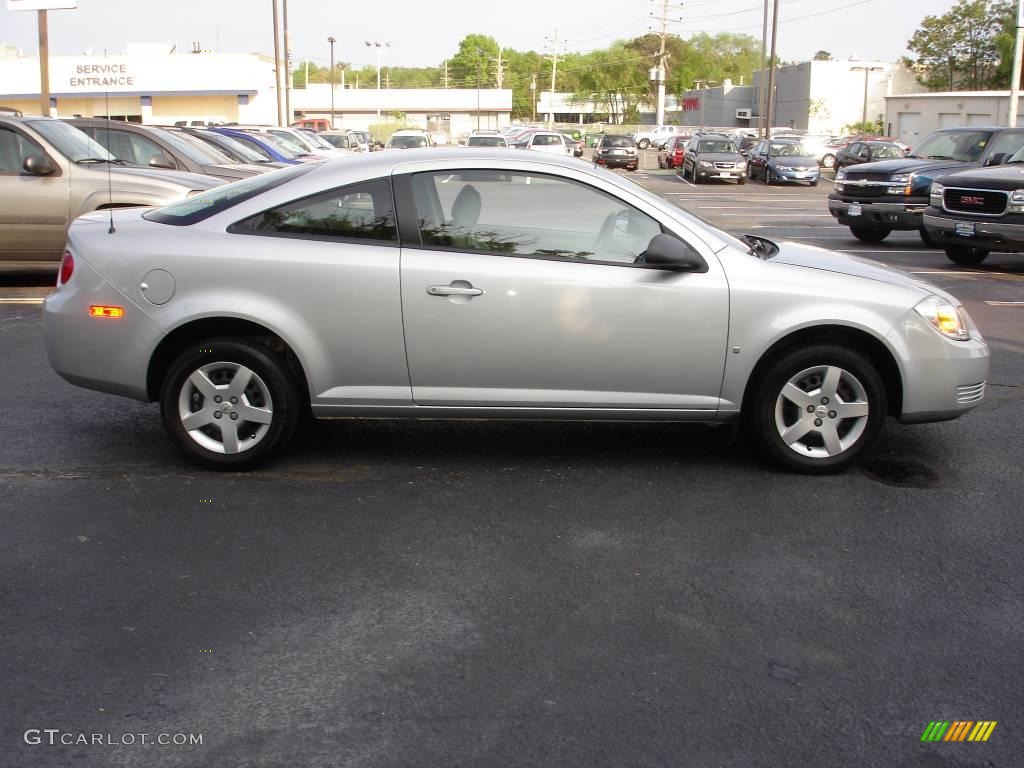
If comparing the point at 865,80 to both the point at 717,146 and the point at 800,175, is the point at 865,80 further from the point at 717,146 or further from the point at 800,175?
the point at 800,175

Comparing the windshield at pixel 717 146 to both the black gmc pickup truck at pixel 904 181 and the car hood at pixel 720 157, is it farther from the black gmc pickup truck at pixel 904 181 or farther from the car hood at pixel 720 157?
the black gmc pickup truck at pixel 904 181

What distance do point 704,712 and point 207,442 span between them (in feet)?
10.2

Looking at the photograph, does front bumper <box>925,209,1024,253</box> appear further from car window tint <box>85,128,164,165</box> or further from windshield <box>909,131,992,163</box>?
car window tint <box>85,128,164,165</box>

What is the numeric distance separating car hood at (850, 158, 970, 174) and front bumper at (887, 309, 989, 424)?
11.5m

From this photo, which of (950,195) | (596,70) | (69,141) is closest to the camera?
(69,141)

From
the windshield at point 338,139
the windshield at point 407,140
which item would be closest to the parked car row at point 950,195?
the windshield at point 407,140

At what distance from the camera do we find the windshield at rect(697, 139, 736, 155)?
40.3 m

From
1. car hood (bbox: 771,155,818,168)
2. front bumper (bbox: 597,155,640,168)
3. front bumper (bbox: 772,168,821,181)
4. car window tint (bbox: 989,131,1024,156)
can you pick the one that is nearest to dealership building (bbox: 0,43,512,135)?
front bumper (bbox: 597,155,640,168)

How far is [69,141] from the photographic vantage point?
11453mm

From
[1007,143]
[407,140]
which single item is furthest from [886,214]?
[407,140]

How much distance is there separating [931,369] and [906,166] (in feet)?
39.5

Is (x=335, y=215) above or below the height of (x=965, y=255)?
above

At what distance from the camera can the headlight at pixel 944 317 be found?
18.4ft

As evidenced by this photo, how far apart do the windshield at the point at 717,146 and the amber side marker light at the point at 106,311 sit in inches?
1444
